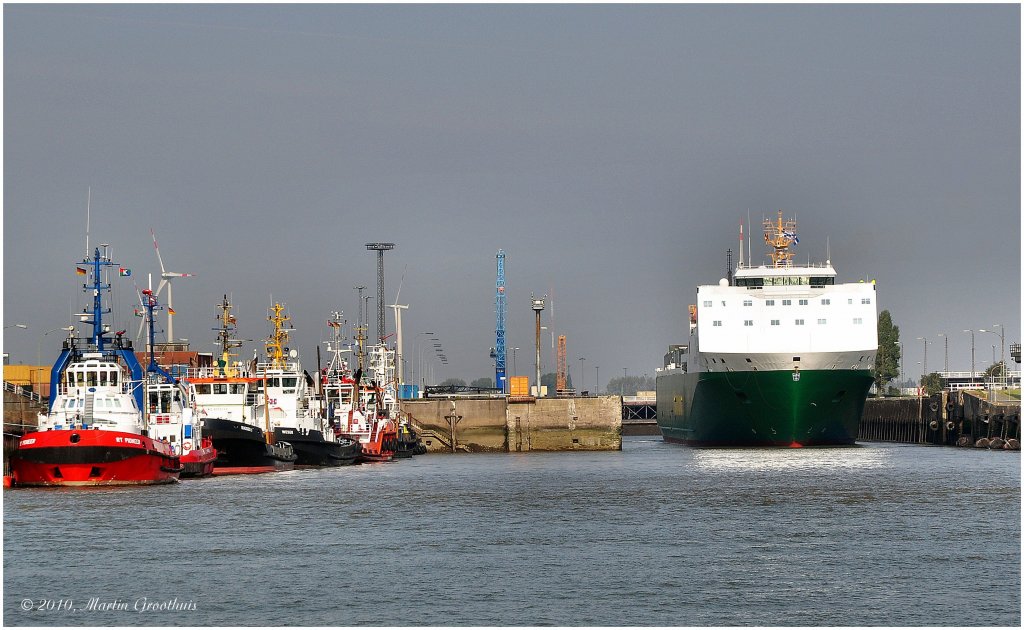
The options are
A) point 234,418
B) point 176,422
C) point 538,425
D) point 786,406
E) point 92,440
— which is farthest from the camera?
point 538,425

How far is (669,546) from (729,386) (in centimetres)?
6128

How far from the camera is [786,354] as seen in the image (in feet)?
321

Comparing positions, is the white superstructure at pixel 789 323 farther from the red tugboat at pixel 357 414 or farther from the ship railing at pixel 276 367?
the ship railing at pixel 276 367

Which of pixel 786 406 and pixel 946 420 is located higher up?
pixel 786 406

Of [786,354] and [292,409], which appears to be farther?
[786,354]

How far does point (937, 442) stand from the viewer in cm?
12462

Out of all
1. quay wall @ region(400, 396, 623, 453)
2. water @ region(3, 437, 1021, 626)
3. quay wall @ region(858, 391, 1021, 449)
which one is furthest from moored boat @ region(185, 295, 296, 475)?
quay wall @ region(858, 391, 1021, 449)

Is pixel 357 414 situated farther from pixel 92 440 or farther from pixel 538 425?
pixel 92 440

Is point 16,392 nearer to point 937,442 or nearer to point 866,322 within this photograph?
point 866,322

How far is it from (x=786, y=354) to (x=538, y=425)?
20287mm

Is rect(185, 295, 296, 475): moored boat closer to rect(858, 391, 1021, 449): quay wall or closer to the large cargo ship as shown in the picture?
the large cargo ship

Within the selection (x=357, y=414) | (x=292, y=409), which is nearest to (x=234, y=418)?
(x=292, y=409)

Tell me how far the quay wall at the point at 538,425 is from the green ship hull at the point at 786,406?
27.1ft

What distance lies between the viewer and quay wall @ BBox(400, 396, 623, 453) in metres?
109
